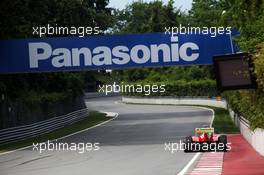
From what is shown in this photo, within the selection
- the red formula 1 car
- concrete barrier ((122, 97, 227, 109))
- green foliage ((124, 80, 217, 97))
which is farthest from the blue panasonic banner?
green foliage ((124, 80, 217, 97))

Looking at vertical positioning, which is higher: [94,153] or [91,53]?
[91,53]

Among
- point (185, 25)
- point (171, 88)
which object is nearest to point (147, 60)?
point (171, 88)

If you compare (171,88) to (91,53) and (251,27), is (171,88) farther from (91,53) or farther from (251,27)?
(251,27)

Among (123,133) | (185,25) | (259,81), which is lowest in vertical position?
(123,133)

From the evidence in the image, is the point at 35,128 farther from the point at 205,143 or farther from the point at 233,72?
the point at 233,72

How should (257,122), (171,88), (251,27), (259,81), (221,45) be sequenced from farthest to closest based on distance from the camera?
(171,88), (221,45), (251,27), (257,122), (259,81)

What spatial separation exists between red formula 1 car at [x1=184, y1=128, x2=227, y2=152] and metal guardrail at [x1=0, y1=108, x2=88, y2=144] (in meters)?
11.3

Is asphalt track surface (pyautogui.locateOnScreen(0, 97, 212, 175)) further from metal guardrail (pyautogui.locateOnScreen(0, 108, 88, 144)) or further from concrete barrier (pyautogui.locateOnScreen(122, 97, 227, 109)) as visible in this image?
concrete barrier (pyautogui.locateOnScreen(122, 97, 227, 109))

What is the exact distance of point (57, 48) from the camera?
1291 inches

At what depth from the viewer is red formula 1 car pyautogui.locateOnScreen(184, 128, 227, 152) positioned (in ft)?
74.5

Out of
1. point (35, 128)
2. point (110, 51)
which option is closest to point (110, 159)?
point (110, 51)

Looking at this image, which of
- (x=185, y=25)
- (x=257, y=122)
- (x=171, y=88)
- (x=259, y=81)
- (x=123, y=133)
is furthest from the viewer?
(x=185, y=25)

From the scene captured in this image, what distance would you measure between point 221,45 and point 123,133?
7.92 m

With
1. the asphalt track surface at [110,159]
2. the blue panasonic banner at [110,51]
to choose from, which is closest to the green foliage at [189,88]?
the asphalt track surface at [110,159]
